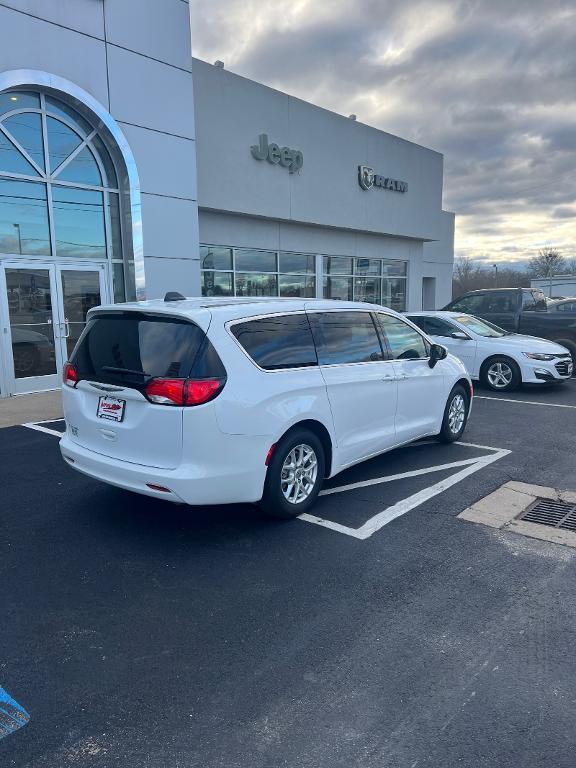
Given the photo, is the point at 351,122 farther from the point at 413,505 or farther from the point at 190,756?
the point at 190,756

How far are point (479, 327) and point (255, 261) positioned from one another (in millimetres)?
7900

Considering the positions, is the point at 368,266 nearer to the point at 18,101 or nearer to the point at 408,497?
the point at 18,101

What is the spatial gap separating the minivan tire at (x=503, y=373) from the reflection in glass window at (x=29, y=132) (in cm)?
924

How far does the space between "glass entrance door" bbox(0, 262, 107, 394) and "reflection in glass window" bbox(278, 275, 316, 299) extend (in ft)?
24.8

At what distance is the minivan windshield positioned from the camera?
4039 millimetres

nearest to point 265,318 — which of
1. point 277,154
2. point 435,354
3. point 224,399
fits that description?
point 224,399

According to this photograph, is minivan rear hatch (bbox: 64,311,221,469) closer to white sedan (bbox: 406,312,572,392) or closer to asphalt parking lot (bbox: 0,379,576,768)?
asphalt parking lot (bbox: 0,379,576,768)

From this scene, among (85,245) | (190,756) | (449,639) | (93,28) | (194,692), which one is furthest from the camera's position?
(85,245)

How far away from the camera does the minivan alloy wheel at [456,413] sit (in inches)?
272

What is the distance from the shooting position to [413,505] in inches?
199

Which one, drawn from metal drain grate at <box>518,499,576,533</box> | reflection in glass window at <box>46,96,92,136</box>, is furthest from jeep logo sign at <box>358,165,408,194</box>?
metal drain grate at <box>518,499,576,533</box>

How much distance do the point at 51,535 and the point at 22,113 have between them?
8768mm

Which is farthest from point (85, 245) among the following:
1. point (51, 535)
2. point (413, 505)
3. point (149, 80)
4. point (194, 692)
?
point (194, 692)

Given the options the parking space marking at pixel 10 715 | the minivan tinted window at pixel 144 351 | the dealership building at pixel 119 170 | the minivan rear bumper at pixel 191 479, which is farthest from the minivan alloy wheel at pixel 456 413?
the dealership building at pixel 119 170
